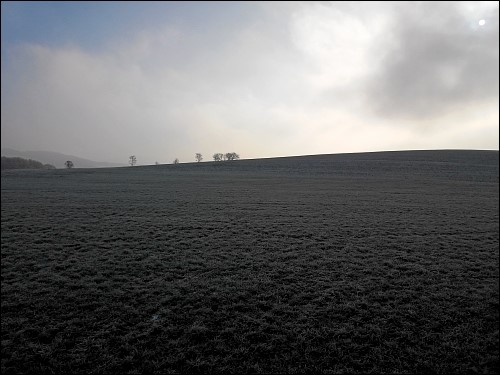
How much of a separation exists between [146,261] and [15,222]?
42.9 feet

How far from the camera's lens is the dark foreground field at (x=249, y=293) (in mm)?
7031

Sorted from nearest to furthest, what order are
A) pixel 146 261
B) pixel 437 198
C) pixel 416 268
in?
pixel 416 268 < pixel 146 261 < pixel 437 198

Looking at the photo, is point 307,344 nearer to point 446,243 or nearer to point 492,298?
point 492,298

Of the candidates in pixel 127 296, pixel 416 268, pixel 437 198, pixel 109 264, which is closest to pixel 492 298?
pixel 416 268

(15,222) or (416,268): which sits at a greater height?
(15,222)

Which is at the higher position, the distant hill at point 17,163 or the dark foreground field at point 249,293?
the distant hill at point 17,163

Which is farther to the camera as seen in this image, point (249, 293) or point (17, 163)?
point (17, 163)

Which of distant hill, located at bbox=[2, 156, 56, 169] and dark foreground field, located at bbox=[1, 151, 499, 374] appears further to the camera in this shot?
distant hill, located at bbox=[2, 156, 56, 169]

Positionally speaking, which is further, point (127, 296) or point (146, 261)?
point (146, 261)

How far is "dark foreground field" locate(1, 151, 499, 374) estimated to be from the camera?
7031mm

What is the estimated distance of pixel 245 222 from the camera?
20.2m

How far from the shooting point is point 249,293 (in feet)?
33.1

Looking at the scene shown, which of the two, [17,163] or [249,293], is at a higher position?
[17,163]

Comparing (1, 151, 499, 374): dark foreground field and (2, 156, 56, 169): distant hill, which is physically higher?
(2, 156, 56, 169): distant hill
